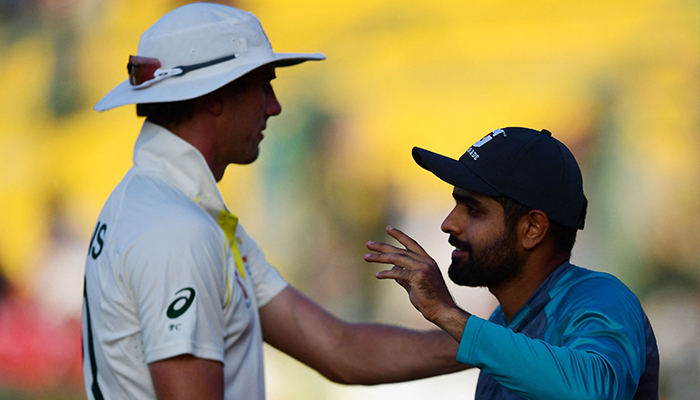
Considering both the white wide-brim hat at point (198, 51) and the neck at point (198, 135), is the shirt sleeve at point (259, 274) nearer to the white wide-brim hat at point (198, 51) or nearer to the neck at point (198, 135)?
the neck at point (198, 135)

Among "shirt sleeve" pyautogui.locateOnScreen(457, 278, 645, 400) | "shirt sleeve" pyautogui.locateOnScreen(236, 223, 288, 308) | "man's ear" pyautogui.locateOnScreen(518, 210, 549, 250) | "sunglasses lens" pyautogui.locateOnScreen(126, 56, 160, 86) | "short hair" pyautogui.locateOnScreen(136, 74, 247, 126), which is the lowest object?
"shirt sleeve" pyautogui.locateOnScreen(236, 223, 288, 308)

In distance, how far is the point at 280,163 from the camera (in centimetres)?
543

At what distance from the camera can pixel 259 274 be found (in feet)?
8.76

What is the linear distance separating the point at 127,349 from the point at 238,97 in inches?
32.2

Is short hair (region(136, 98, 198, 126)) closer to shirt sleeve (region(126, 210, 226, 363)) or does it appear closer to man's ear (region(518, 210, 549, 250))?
shirt sleeve (region(126, 210, 226, 363))

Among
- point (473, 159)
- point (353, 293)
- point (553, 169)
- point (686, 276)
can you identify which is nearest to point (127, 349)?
point (473, 159)

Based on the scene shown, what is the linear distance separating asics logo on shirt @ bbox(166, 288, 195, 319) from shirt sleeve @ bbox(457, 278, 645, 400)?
66cm

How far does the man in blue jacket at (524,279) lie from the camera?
1.73m

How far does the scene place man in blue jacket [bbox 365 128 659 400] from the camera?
5.66 feet

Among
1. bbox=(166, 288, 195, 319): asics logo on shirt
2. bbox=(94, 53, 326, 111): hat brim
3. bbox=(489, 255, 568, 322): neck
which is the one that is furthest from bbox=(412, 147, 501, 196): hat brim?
bbox=(166, 288, 195, 319): asics logo on shirt

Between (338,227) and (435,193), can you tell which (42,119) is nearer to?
(338,227)

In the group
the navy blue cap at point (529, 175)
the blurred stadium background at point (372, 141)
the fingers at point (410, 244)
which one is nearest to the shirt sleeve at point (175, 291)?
the fingers at point (410, 244)

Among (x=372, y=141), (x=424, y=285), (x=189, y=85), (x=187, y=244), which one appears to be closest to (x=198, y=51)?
(x=189, y=85)

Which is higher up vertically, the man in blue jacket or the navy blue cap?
the navy blue cap
